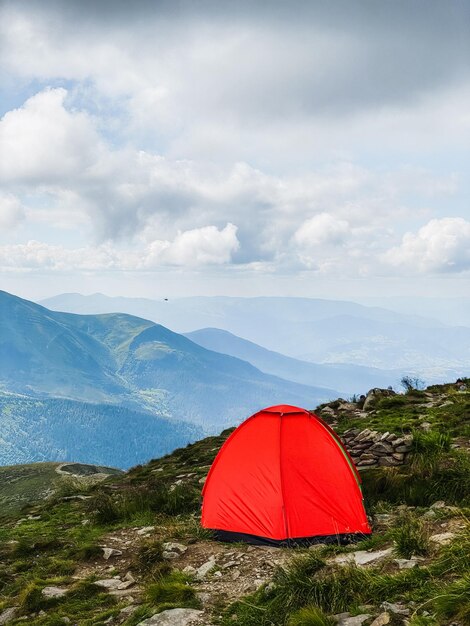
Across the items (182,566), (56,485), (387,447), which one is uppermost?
(387,447)

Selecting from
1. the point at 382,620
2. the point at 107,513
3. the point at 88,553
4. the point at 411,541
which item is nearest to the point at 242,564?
the point at 411,541

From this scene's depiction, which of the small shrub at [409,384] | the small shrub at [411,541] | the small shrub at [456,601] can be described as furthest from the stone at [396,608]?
the small shrub at [409,384]

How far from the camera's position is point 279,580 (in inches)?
281

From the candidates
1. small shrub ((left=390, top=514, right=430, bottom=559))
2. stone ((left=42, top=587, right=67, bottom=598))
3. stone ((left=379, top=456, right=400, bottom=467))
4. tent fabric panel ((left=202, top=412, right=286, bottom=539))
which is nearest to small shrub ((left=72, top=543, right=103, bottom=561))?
stone ((left=42, top=587, right=67, bottom=598))

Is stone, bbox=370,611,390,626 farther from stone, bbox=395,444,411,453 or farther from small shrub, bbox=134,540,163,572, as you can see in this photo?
stone, bbox=395,444,411,453

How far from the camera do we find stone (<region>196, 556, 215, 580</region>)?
8.80m

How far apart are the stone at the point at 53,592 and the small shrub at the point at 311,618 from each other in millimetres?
4812

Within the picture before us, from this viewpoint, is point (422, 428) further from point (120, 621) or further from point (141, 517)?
point (120, 621)

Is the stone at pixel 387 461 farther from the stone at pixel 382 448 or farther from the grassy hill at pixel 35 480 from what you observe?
the grassy hill at pixel 35 480

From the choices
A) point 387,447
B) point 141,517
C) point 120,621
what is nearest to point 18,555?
point 141,517

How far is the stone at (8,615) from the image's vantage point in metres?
8.01

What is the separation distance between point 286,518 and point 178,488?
5444 millimetres

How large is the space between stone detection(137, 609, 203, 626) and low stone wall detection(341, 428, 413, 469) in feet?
27.1

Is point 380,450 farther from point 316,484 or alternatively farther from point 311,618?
point 311,618
